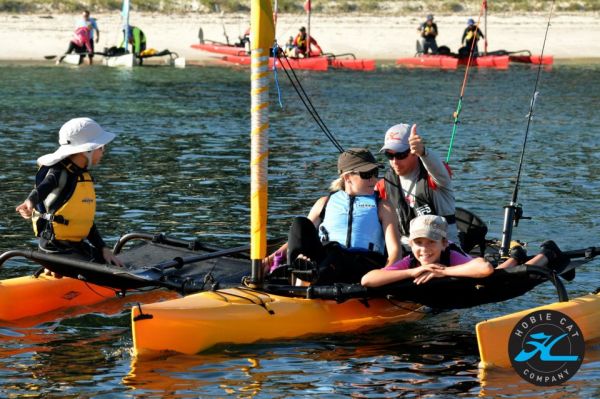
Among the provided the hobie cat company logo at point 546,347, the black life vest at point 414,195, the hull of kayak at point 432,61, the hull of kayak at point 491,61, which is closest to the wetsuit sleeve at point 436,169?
the black life vest at point 414,195

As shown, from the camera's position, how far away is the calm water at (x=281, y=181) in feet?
31.3

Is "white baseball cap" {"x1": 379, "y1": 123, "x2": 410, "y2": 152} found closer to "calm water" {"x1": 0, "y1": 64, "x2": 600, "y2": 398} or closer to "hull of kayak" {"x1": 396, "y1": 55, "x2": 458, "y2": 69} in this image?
"calm water" {"x1": 0, "y1": 64, "x2": 600, "y2": 398}

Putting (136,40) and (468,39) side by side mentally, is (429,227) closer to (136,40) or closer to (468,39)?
(136,40)

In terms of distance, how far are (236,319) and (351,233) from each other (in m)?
1.30

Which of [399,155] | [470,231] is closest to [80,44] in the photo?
[470,231]

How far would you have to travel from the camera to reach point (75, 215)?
35.5 feet

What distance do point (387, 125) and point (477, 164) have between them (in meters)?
6.61

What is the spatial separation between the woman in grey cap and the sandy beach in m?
36.1

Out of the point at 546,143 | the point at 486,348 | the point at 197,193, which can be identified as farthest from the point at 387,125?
the point at 486,348

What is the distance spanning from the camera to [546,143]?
24562mm

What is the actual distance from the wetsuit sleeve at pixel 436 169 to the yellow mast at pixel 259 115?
155 cm

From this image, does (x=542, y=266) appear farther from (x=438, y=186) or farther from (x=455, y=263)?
(x=438, y=186)

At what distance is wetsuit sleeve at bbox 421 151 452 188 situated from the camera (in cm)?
1108

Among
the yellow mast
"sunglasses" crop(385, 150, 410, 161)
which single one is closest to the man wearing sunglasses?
"sunglasses" crop(385, 150, 410, 161)
